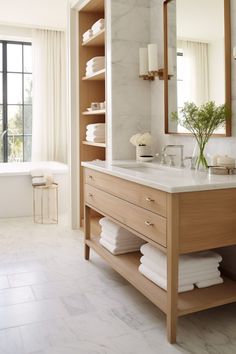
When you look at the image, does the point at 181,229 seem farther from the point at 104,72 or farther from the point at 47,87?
the point at 47,87

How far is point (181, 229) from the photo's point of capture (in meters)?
1.77

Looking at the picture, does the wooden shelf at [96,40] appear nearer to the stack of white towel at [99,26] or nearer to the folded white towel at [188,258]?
the stack of white towel at [99,26]

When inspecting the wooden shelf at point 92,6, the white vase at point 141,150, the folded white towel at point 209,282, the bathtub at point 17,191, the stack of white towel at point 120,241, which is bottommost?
the folded white towel at point 209,282

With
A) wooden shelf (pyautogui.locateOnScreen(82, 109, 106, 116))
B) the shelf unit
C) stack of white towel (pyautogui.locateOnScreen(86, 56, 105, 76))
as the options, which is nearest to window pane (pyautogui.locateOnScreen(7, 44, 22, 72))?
the shelf unit

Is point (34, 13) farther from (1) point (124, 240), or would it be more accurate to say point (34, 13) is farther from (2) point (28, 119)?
(1) point (124, 240)

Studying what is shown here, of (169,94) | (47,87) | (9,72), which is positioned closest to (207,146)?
(169,94)

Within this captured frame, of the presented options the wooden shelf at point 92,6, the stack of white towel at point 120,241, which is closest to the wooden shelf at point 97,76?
the wooden shelf at point 92,6

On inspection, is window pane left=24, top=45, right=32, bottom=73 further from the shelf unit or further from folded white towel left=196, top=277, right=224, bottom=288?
folded white towel left=196, top=277, right=224, bottom=288

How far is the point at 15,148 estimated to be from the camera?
19.3 ft

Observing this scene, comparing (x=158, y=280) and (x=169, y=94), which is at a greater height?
(x=169, y=94)

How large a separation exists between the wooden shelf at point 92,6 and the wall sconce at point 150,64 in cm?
92

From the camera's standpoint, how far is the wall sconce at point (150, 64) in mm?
2859

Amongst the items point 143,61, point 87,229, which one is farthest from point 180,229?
point 143,61

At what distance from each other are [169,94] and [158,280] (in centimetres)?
144
